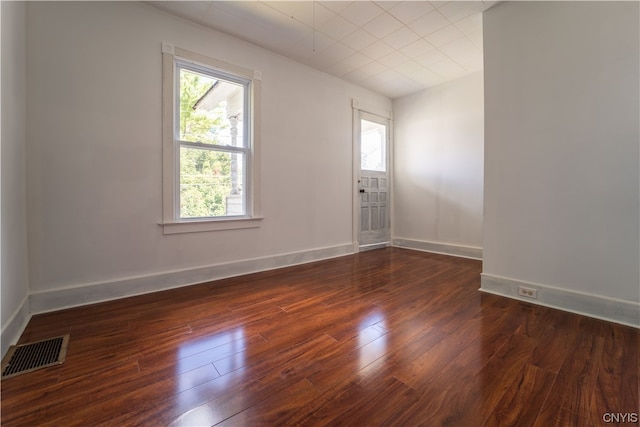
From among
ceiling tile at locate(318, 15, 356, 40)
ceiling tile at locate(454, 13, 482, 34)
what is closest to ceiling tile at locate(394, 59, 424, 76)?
ceiling tile at locate(454, 13, 482, 34)

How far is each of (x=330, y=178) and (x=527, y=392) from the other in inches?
135

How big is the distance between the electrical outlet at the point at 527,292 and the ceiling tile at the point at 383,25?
3.04 meters

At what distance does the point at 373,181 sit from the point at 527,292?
304 cm

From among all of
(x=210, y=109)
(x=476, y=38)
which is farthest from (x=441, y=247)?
(x=210, y=109)

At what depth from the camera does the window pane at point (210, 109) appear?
297 cm

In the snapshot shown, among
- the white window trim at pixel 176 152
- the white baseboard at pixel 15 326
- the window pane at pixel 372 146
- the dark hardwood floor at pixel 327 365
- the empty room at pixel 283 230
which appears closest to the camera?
the dark hardwood floor at pixel 327 365

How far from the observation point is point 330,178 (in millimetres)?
4309

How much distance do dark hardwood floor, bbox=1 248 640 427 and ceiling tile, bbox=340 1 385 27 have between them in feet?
9.58

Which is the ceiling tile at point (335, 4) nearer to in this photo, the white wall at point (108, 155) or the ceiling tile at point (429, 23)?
the ceiling tile at point (429, 23)

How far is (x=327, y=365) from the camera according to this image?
1.54 meters

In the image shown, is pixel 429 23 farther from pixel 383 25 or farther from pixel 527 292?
pixel 527 292

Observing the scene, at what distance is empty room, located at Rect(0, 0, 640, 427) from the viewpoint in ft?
4.44

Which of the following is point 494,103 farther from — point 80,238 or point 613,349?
point 80,238

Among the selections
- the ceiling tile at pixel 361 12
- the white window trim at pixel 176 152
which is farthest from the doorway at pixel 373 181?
the white window trim at pixel 176 152
